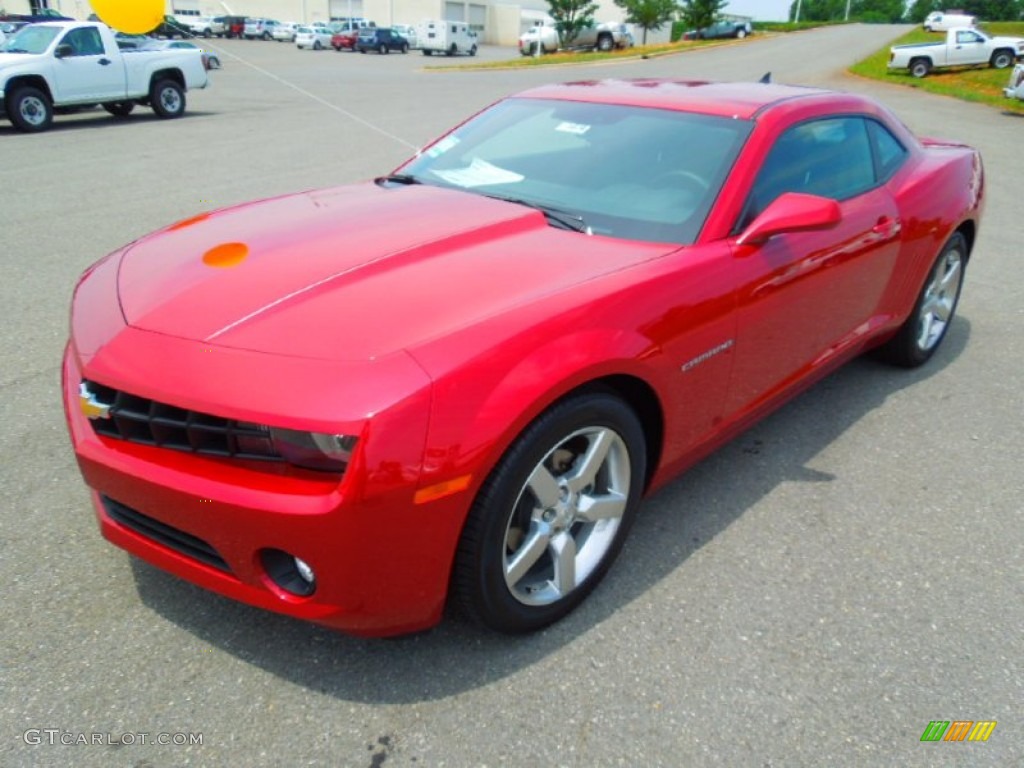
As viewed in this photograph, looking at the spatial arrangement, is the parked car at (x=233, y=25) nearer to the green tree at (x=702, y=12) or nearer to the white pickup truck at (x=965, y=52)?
the green tree at (x=702, y=12)

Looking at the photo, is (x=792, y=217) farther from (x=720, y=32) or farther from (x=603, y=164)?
(x=720, y=32)

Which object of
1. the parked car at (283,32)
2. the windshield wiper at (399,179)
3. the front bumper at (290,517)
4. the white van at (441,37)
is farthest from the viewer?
the parked car at (283,32)

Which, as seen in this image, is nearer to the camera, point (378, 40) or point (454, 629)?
point (454, 629)

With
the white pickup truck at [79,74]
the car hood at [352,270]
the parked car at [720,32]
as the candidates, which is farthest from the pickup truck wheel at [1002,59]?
the parked car at [720,32]

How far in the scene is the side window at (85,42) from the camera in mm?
13659

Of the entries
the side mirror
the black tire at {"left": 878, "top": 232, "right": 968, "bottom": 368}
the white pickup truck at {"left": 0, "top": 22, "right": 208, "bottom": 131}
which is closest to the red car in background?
the white pickup truck at {"left": 0, "top": 22, "right": 208, "bottom": 131}

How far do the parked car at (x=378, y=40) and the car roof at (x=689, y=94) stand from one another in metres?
49.7

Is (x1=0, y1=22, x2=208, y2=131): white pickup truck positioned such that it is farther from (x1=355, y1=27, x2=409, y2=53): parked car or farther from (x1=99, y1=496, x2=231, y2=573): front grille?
(x1=355, y1=27, x2=409, y2=53): parked car

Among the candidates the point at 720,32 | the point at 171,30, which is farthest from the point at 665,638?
the point at 720,32

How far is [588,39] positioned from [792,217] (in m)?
54.9

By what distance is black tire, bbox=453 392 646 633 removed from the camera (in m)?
2.13

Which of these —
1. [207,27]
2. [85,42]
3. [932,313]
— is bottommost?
[932,313]

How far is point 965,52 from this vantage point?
1069 inches

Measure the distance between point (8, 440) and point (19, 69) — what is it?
1212 cm
